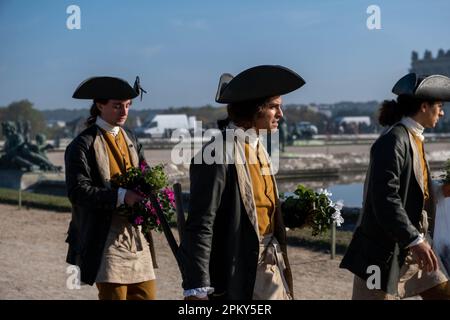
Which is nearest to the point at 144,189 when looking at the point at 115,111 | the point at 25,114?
the point at 115,111

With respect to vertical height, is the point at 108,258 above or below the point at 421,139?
below

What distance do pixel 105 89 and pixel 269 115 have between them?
1.56 metres

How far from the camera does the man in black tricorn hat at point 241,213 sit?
358 centimetres

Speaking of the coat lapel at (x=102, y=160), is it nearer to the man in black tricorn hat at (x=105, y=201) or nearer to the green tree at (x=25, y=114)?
the man in black tricorn hat at (x=105, y=201)

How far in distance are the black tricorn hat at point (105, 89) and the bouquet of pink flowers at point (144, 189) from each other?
45 centimetres

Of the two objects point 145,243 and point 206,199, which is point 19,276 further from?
point 206,199

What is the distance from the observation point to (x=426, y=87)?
428 centimetres

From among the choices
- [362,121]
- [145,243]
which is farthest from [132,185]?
[362,121]

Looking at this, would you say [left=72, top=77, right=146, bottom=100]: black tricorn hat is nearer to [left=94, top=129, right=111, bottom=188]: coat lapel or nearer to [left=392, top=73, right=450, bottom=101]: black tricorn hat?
[left=94, top=129, right=111, bottom=188]: coat lapel

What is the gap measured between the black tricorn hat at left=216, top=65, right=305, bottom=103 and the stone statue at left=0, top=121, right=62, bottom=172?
18.9 m

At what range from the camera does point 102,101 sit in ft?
16.6

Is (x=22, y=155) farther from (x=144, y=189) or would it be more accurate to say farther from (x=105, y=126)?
(x=144, y=189)

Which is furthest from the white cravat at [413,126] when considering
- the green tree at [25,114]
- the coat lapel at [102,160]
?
the green tree at [25,114]

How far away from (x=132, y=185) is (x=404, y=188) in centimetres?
160
